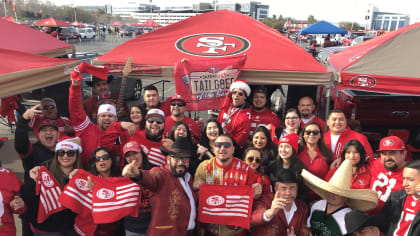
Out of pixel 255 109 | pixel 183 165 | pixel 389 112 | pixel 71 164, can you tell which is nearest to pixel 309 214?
pixel 183 165

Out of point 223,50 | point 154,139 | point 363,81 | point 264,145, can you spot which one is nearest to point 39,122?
point 154,139

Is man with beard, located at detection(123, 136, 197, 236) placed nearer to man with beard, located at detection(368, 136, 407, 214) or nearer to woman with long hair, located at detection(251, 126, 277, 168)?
woman with long hair, located at detection(251, 126, 277, 168)

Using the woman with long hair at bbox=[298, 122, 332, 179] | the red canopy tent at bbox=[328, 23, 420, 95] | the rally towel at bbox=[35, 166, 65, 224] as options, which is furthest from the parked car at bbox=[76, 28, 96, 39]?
the woman with long hair at bbox=[298, 122, 332, 179]

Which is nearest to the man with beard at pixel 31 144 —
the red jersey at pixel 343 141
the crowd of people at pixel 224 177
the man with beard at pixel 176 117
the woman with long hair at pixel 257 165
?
the crowd of people at pixel 224 177

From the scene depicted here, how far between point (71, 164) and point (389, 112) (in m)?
7.16

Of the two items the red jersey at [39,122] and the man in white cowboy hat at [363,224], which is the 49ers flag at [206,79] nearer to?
the red jersey at [39,122]

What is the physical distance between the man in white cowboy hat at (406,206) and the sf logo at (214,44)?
3920mm

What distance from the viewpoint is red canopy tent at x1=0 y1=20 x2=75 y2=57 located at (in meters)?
5.77

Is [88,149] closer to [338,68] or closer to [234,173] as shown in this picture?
[234,173]

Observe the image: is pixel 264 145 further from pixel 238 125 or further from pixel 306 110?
pixel 306 110

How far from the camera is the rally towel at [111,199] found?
300cm

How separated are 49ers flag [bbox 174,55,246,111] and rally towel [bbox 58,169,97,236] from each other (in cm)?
259

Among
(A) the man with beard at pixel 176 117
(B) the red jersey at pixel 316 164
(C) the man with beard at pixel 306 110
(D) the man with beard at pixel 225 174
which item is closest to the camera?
(D) the man with beard at pixel 225 174

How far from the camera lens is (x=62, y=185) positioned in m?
3.21
